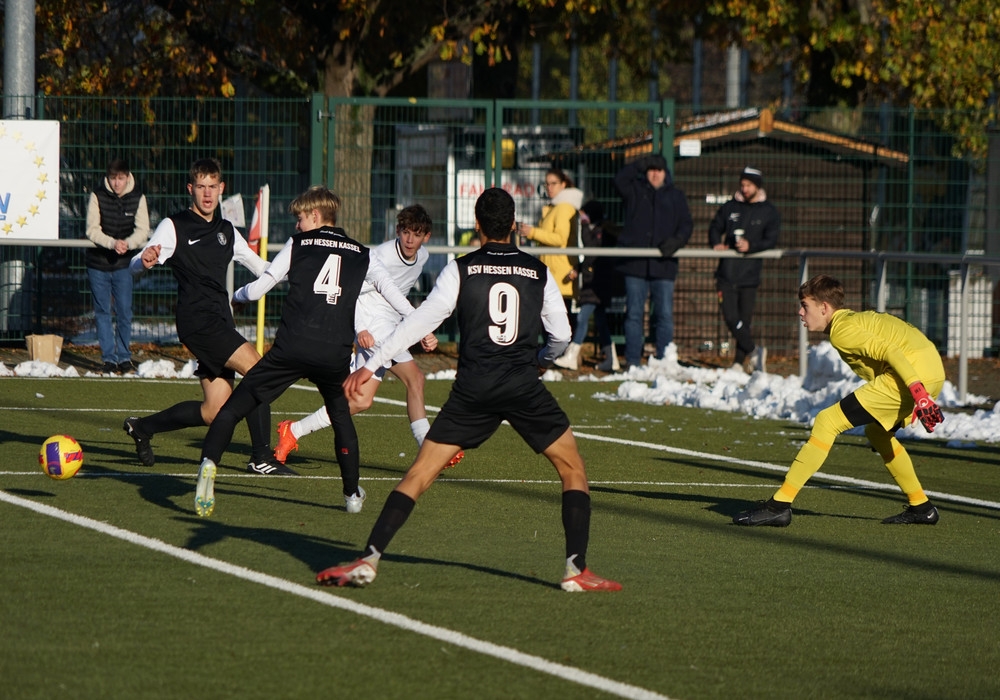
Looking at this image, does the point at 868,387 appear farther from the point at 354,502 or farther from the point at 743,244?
the point at 743,244

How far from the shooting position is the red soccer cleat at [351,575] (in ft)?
20.9

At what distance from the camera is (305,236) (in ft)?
26.7

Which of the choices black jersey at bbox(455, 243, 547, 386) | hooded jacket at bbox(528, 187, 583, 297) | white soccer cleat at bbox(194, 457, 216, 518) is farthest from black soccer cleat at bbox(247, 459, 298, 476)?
hooded jacket at bbox(528, 187, 583, 297)

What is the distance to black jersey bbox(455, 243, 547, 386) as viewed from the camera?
645 centimetres

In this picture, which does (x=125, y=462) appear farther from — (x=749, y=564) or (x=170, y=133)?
(x=170, y=133)

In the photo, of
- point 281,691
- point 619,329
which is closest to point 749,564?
point 281,691

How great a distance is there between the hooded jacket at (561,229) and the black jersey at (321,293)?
848 centimetres

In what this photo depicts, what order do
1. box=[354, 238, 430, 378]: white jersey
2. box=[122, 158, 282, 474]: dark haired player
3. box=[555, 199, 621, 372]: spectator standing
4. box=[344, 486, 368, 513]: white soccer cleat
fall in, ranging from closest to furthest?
box=[344, 486, 368, 513]: white soccer cleat
box=[122, 158, 282, 474]: dark haired player
box=[354, 238, 430, 378]: white jersey
box=[555, 199, 621, 372]: spectator standing

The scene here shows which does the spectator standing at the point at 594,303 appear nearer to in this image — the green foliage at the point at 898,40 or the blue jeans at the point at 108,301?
the blue jeans at the point at 108,301

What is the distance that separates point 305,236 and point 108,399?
6.29m

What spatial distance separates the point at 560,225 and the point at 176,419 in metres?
7.89

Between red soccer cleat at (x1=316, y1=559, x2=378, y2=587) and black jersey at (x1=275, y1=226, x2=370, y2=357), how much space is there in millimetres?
1858

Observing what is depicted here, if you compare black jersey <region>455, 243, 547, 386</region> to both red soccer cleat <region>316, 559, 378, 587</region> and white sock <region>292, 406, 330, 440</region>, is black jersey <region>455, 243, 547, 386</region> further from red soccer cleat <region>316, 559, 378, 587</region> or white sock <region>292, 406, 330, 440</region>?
white sock <region>292, 406, 330, 440</region>

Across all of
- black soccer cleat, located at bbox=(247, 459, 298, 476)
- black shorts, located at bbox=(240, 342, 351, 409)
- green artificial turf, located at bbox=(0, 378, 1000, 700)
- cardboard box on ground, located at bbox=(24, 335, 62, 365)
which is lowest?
green artificial turf, located at bbox=(0, 378, 1000, 700)
